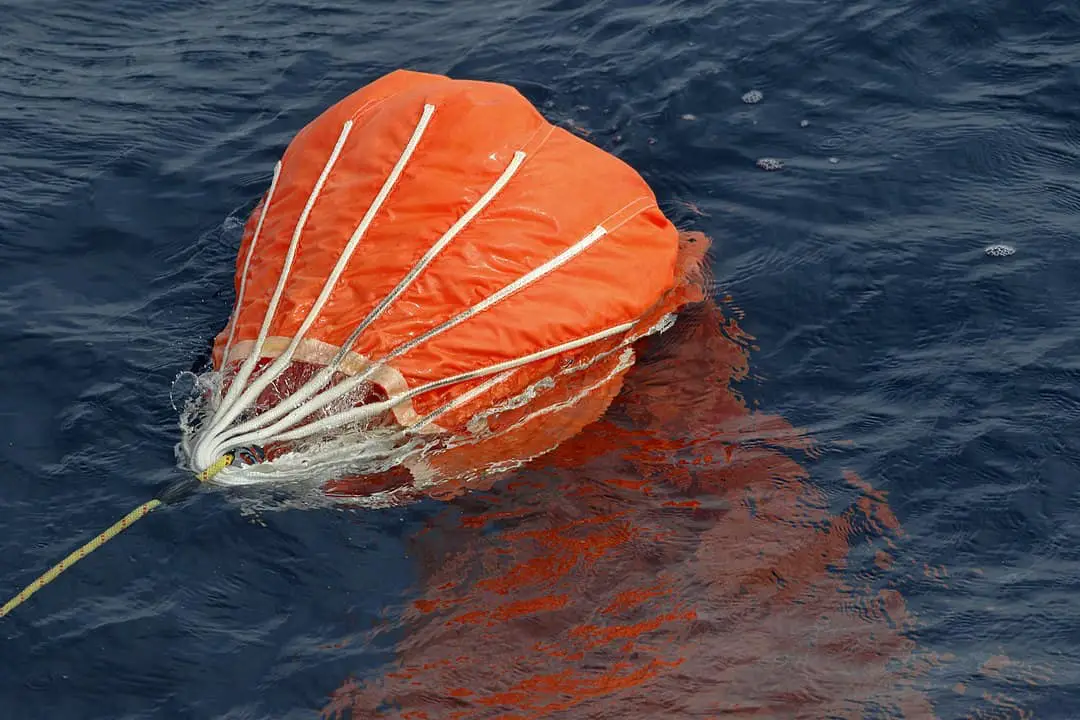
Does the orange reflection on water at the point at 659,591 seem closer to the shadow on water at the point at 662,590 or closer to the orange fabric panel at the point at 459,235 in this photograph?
the shadow on water at the point at 662,590

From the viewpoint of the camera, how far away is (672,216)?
8.46 metres

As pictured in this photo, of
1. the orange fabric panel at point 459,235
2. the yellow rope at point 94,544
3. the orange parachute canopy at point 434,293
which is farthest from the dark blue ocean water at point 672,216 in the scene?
the orange fabric panel at point 459,235

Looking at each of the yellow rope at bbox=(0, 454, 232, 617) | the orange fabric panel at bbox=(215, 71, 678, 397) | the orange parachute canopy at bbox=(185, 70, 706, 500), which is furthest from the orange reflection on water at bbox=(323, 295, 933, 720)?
the yellow rope at bbox=(0, 454, 232, 617)

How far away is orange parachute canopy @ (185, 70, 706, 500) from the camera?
6230 mm

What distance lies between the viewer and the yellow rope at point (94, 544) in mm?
5535

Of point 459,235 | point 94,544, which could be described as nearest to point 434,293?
point 459,235

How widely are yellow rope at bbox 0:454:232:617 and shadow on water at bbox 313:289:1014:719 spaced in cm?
108

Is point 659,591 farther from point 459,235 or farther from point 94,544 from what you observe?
point 94,544

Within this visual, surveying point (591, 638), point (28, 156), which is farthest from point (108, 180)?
point (591, 638)

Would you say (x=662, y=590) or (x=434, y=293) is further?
(x=434, y=293)

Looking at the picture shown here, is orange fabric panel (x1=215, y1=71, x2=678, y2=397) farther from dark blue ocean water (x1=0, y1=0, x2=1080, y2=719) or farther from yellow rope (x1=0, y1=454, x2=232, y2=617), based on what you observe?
dark blue ocean water (x1=0, y1=0, x2=1080, y2=719)

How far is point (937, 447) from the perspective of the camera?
21.4 ft

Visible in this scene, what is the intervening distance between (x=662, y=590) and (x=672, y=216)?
334 cm

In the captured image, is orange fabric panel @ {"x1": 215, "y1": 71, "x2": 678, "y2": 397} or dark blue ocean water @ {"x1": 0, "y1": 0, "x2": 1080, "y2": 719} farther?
orange fabric panel @ {"x1": 215, "y1": 71, "x2": 678, "y2": 397}
